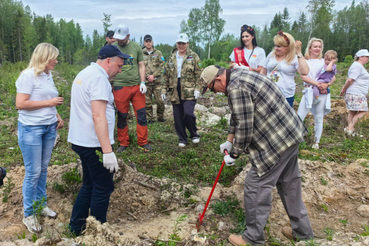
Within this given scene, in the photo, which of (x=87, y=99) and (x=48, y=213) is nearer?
(x=87, y=99)

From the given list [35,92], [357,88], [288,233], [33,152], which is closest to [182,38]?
[35,92]

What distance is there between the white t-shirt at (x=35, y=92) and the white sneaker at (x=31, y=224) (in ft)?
3.38

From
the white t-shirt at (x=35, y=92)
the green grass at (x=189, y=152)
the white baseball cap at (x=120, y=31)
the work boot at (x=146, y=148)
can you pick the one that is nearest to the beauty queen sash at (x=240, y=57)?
the green grass at (x=189, y=152)

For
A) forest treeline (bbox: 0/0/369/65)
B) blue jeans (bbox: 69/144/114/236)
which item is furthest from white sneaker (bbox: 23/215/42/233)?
forest treeline (bbox: 0/0/369/65)

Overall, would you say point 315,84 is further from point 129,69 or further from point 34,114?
point 34,114

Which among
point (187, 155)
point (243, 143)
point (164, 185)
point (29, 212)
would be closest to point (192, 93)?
point (187, 155)

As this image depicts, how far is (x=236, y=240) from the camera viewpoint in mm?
2646

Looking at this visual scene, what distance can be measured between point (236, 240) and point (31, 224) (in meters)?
2.14

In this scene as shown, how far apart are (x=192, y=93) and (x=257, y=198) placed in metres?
3.11

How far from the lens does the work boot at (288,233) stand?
289 cm

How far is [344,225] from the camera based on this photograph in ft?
10.3

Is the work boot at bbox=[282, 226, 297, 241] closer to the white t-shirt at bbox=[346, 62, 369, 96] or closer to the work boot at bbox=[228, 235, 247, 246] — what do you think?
the work boot at bbox=[228, 235, 247, 246]

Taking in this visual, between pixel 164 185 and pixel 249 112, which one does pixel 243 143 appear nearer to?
pixel 249 112

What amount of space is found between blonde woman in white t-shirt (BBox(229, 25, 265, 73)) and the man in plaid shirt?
2545mm
